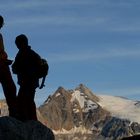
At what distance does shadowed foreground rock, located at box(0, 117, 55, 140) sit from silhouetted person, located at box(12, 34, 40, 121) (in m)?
0.75

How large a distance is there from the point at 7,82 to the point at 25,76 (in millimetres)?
606

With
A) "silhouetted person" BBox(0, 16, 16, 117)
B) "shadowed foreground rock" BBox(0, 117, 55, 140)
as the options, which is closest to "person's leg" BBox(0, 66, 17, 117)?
"silhouetted person" BBox(0, 16, 16, 117)

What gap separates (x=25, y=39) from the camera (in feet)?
65.7

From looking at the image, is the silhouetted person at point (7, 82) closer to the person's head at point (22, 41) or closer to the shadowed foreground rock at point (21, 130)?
the person's head at point (22, 41)

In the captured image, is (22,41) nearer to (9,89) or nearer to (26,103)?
(9,89)

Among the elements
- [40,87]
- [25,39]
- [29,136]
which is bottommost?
[29,136]

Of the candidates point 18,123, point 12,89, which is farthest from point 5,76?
point 18,123

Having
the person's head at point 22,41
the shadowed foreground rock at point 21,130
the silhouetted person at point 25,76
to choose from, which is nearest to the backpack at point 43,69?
the silhouetted person at point 25,76

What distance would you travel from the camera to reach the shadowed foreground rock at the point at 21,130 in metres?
18.1

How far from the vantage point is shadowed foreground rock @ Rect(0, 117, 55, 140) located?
1812 centimetres

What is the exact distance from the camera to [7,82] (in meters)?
20.2

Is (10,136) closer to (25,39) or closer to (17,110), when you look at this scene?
(17,110)

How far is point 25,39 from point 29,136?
3054 millimetres

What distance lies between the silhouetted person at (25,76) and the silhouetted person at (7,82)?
0.22m
